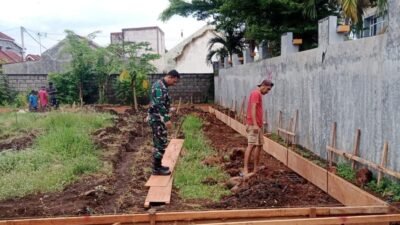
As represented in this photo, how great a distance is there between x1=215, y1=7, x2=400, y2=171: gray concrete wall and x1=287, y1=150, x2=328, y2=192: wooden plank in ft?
1.57

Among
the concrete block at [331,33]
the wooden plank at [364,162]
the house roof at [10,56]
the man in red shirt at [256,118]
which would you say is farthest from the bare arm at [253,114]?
the house roof at [10,56]

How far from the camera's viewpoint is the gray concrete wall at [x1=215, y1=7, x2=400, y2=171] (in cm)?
506

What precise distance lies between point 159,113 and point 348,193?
3.12 m

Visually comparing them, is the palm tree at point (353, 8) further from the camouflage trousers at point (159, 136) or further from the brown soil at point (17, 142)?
the brown soil at point (17, 142)

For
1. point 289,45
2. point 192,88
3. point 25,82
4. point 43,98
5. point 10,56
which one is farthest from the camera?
point 10,56

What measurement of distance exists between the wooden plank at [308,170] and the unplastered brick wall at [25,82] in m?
19.8

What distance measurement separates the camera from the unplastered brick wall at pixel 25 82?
2325cm

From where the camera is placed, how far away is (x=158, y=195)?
18.8ft

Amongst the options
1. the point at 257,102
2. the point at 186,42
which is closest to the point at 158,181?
the point at 257,102

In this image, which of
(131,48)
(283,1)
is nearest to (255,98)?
(283,1)

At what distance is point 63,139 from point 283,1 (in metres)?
7.58

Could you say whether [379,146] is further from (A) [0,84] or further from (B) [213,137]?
(A) [0,84]

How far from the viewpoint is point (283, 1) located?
12.0m

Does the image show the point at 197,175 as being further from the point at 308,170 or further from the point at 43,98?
the point at 43,98
